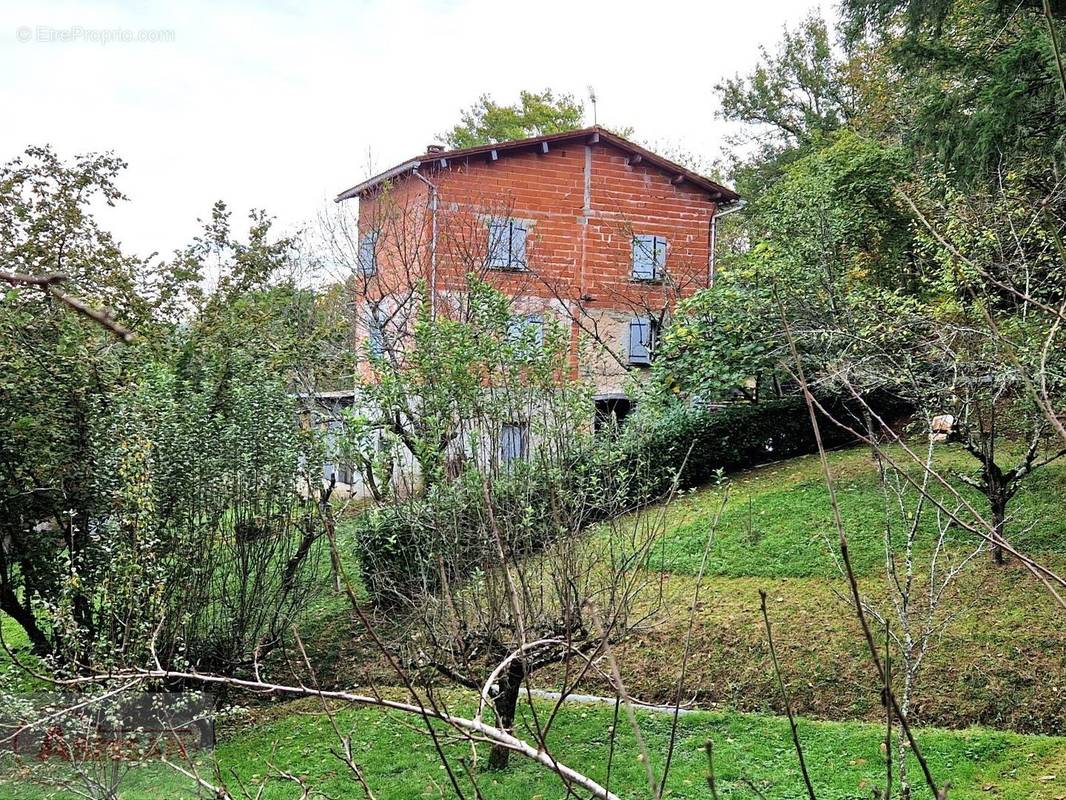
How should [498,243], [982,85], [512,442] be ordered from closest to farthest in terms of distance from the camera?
[512,442] < [982,85] < [498,243]

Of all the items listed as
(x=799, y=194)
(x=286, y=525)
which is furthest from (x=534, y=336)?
(x=799, y=194)

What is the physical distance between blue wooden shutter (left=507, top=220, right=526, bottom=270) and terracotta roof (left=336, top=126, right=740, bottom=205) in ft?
5.25

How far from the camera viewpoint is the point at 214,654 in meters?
8.74

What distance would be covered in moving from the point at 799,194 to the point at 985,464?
721 centimetres

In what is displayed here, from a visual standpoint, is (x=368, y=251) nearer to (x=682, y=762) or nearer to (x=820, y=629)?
(x=820, y=629)

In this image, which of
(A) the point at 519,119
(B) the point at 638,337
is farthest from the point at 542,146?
→ (A) the point at 519,119

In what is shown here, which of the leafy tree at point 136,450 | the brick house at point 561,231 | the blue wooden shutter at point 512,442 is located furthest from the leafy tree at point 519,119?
the blue wooden shutter at point 512,442

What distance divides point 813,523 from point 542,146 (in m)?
10.3

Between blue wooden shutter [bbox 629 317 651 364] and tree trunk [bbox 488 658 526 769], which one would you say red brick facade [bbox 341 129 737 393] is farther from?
tree trunk [bbox 488 658 526 769]

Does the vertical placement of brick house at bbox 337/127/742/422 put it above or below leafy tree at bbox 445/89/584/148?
below

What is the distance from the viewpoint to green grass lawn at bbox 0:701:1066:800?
218 inches

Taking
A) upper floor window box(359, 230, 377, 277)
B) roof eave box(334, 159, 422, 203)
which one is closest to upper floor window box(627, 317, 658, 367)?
roof eave box(334, 159, 422, 203)

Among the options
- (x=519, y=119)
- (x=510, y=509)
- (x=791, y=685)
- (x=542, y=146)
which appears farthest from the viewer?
(x=519, y=119)

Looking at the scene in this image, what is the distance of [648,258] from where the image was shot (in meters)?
17.9
